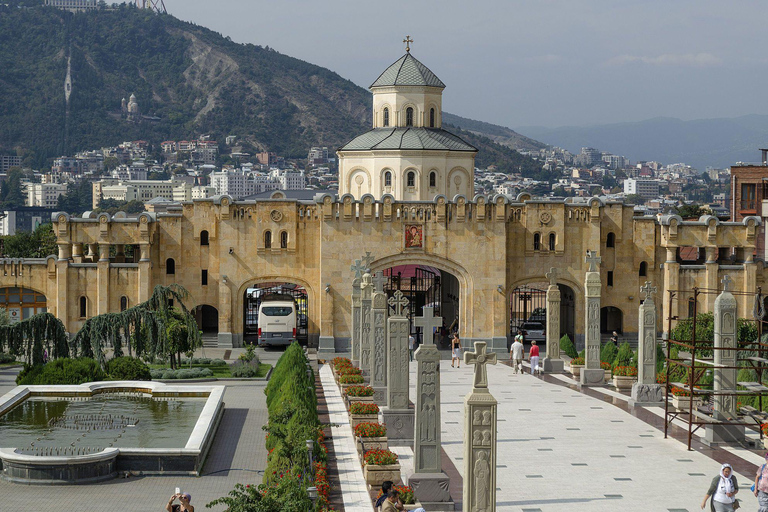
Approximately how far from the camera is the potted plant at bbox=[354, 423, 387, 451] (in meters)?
23.2

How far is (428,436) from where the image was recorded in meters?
19.7

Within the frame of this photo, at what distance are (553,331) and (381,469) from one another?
19612mm

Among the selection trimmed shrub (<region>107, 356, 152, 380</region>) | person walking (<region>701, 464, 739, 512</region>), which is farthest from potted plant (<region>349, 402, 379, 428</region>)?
person walking (<region>701, 464, 739, 512</region>)

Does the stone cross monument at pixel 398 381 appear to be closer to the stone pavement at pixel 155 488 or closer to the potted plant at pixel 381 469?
the stone pavement at pixel 155 488

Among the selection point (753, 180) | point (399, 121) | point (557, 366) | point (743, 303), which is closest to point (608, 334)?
point (743, 303)

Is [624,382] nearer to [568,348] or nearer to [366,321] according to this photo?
[568,348]

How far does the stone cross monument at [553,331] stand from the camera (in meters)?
39.3

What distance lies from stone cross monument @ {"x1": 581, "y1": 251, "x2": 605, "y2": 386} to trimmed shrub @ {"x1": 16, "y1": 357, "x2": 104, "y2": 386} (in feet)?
49.1

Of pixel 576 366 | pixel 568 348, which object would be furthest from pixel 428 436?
pixel 568 348

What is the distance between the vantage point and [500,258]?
1884 inches

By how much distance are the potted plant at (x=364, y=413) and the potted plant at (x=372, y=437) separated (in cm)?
256

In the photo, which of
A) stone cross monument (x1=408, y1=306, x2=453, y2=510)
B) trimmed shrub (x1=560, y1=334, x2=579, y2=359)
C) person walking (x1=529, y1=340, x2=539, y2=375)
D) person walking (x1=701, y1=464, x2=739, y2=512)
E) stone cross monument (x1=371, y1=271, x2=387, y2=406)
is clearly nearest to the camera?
person walking (x1=701, y1=464, x2=739, y2=512)

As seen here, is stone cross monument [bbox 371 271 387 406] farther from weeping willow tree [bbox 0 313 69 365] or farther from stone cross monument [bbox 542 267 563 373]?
stone cross monument [bbox 542 267 563 373]

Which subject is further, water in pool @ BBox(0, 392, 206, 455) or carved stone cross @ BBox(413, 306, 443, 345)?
water in pool @ BBox(0, 392, 206, 455)
